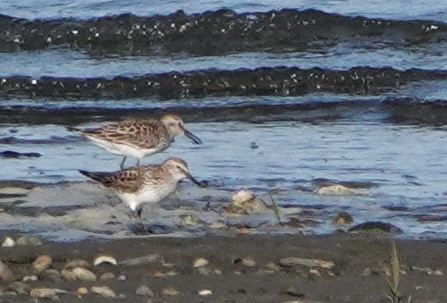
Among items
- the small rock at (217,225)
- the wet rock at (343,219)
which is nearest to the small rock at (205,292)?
the small rock at (217,225)

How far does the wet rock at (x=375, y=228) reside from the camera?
21.5 ft

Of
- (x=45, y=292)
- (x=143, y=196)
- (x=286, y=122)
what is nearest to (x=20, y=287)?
(x=45, y=292)

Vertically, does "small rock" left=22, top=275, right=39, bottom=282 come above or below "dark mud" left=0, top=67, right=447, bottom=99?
above

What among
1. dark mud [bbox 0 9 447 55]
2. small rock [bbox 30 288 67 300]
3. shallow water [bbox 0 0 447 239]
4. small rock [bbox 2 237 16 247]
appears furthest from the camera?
dark mud [bbox 0 9 447 55]

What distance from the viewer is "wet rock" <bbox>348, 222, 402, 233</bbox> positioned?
6.54 metres

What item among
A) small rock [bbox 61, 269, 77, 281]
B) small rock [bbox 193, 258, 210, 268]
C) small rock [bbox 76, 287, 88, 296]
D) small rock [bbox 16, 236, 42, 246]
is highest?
small rock [bbox 76, 287, 88, 296]

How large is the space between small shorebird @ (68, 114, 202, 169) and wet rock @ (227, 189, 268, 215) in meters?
1.47

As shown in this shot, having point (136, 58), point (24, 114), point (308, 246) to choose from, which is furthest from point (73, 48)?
point (308, 246)

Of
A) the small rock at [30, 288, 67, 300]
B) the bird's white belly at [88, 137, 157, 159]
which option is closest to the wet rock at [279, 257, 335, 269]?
the small rock at [30, 288, 67, 300]

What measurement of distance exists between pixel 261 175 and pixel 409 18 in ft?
21.1

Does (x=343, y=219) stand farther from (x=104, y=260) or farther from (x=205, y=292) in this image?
→ (x=205, y=292)

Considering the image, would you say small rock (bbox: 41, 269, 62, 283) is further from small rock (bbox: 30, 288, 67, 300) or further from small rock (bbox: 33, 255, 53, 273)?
small rock (bbox: 30, 288, 67, 300)

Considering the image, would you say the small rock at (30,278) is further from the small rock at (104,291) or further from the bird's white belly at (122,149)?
the bird's white belly at (122,149)

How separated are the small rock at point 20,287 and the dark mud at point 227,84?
6357 mm
